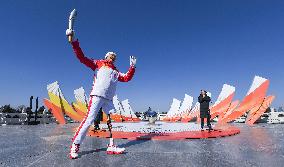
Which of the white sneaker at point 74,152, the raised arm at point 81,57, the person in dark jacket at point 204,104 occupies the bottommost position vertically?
the white sneaker at point 74,152

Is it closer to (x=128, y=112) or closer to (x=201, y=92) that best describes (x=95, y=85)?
(x=201, y=92)

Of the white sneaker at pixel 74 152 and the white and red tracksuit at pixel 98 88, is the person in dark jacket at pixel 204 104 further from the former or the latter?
the white sneaker at pixel 74 152

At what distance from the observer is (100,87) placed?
4.72m

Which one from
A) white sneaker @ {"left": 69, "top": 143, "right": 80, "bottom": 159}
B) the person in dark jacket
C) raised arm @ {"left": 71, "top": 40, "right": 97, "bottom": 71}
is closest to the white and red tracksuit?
raised arm @ {"left": 71, "top": 40, "right": 97, "bottom": 71}

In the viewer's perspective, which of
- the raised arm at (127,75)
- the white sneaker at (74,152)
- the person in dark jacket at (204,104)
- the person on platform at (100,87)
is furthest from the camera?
the person in dark jacket at (204,104)

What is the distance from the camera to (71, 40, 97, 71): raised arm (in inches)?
182

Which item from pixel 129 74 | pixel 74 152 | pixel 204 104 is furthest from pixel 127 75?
pixel 204 104

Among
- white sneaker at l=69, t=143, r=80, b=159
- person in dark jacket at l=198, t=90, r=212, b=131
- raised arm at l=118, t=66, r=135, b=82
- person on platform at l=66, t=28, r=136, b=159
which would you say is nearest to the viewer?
white sneaker at l=69, t=143, r=80, b=159

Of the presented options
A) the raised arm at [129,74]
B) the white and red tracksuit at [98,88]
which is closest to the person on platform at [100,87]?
the white and red tracksuit at [98,88]

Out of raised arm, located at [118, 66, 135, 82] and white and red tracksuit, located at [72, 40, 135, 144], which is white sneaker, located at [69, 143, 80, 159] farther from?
raised arm, located at [118, 66, 135, 82]

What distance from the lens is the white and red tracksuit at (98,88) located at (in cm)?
461

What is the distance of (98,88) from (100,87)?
40 millimetres

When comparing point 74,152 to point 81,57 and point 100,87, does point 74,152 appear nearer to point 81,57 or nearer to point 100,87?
point 100,87

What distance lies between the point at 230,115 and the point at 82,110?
10.2 m
